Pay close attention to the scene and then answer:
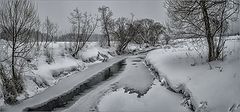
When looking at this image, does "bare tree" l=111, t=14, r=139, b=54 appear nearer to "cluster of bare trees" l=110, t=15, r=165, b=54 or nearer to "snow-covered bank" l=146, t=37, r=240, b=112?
"cluster of bare trees" l=110, t=15, r=165, b=54

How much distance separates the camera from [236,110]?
5.85 meters

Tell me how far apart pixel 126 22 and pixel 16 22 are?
120 feet

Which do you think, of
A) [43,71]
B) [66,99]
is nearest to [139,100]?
[66,99]

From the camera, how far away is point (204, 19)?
11750mm

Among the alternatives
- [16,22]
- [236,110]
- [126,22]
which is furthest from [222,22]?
[126,22]

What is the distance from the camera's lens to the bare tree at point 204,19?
11.2 m

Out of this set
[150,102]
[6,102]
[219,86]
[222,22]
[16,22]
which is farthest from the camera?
[16,22]

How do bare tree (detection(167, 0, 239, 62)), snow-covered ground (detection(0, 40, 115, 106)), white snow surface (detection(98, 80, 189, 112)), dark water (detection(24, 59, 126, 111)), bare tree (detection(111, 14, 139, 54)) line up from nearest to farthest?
white snow surface (detection(98, 80, 189, 112)), dark water (detection(24, 59, 126, 111)), bare tree (detection(167, 0, 239, 62)), snow-covered ground (detection(0, 40, 115, 106)), bare tree (detection(111, 14, 139, 54))

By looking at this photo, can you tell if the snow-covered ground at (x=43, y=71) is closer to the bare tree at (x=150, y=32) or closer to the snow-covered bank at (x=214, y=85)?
the snow-covered bank at (x=214, y=85)

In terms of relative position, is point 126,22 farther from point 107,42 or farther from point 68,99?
point 68,99

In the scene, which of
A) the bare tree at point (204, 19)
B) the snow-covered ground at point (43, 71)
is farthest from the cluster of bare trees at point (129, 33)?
the bare tree at point (204, 19)

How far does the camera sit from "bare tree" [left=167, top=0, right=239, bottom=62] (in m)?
11.2

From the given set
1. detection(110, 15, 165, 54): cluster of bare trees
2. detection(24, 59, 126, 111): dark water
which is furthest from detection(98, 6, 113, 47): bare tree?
detection(24, 59, 126, 111): dark water

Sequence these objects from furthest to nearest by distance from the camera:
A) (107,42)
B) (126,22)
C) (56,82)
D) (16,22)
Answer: (126,22) → (107,42) → (56,82) → (16,22)
